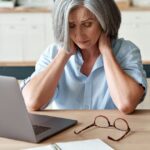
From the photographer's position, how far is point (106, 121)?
1471 mm

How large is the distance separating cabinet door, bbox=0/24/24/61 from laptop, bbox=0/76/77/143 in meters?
3.26

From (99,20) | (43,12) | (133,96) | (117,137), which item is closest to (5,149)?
(117,137)

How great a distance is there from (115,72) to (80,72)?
20cm

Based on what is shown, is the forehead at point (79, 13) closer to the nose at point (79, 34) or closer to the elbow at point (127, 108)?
the nose at point (79, 34)

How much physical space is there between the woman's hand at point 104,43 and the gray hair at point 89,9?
0.03 m

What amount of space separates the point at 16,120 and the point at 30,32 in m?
3.38

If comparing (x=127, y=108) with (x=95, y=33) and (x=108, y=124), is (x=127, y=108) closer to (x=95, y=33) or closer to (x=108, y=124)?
(x=108, y=124)

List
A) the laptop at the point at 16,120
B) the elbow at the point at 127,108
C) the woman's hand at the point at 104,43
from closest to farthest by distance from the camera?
the laptop at the point at 16,120
the elbow at the point at 127,108
the woman's hand at the point at 104,43

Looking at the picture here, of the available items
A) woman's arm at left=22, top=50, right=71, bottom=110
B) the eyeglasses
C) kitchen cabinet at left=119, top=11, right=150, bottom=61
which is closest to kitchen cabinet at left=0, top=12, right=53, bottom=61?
kitchen cabinet at left=119, top=11, right=150, bottom=61

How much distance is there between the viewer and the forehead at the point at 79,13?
1.68m

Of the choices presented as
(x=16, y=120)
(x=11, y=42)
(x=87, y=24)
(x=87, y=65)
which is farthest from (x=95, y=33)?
(x=11, y=42)

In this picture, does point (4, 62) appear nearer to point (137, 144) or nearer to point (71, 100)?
point (71, 100)

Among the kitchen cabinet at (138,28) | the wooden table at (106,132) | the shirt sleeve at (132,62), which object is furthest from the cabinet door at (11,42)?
the wooden table at (106,132)

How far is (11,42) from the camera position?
4.58m
